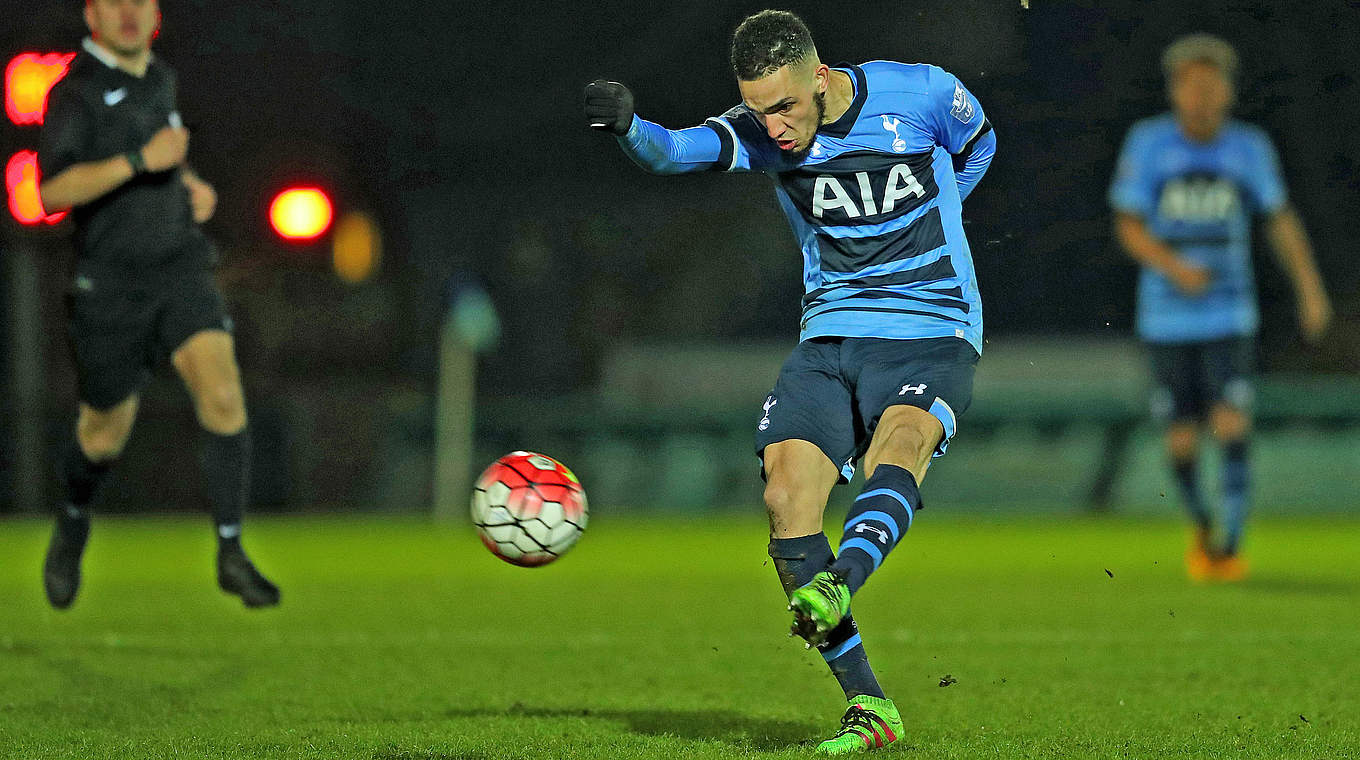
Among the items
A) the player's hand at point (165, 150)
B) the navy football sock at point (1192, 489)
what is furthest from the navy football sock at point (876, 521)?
the navy football sock at point (1192, 489)

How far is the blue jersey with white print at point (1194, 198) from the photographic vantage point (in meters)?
10.8

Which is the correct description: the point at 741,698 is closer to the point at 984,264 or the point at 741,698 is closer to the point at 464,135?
the point at 984,264

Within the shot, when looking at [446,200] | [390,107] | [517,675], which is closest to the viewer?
[517,675]

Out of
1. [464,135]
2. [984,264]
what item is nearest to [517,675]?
[984,264]

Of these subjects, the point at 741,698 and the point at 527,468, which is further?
the point at 741,698

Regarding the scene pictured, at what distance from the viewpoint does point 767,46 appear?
470 centimetres

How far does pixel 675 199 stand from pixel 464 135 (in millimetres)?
3714

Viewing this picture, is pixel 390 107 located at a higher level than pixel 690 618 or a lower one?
higher

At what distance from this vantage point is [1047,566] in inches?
464

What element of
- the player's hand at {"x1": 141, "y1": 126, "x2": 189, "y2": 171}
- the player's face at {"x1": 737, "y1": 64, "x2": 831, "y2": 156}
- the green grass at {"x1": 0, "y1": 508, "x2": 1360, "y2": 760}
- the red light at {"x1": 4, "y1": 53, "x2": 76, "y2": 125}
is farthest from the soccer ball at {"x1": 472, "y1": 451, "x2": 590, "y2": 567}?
the red light at {"x1": 4, "y1": 53, "x2": 76, "y2": 125}

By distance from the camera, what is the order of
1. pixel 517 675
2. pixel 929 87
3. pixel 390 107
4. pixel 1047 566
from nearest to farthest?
pixel 929 87 → pixel 517 675 → pixel 1047 566 → pixel 390 107

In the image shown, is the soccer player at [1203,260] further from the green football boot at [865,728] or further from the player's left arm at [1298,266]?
the green football boot at [865,728]

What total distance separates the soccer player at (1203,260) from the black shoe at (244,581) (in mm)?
5578

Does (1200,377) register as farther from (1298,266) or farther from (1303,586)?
(1303,586)
